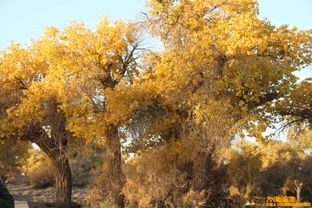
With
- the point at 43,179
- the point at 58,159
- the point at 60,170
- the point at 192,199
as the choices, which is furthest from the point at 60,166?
the point at 43,179

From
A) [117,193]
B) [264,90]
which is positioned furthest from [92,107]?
[264,90]

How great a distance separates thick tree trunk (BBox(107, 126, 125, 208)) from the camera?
1488 centimetres

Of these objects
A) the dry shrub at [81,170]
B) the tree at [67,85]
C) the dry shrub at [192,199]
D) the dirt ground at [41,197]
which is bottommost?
the dirt ground at [41,197]

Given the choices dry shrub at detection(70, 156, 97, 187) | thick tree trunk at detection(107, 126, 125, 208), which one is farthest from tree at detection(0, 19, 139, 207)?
dry shrub at detection(70, 156, 97, 187)

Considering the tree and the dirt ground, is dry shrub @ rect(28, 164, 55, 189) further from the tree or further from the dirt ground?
the tree

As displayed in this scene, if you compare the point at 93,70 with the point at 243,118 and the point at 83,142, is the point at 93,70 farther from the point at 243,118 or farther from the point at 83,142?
the point at 243,118

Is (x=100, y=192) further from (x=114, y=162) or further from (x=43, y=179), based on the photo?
(x=43, y=179)

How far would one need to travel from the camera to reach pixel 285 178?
20.5 metres

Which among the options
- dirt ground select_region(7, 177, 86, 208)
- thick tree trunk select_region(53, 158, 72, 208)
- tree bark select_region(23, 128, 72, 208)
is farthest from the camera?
dirt ground select_region(7, 177, 86, 208)

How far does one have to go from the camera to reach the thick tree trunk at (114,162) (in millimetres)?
14875

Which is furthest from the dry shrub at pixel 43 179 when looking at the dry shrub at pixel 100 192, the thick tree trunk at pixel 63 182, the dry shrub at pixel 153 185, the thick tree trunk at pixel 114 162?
the dry shrub at pixel 153 185

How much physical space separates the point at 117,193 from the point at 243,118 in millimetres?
5760

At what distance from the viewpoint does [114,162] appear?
15.5 m

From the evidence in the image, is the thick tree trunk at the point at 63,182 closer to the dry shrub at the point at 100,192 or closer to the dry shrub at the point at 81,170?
the dry shrub at the point at 100,192
